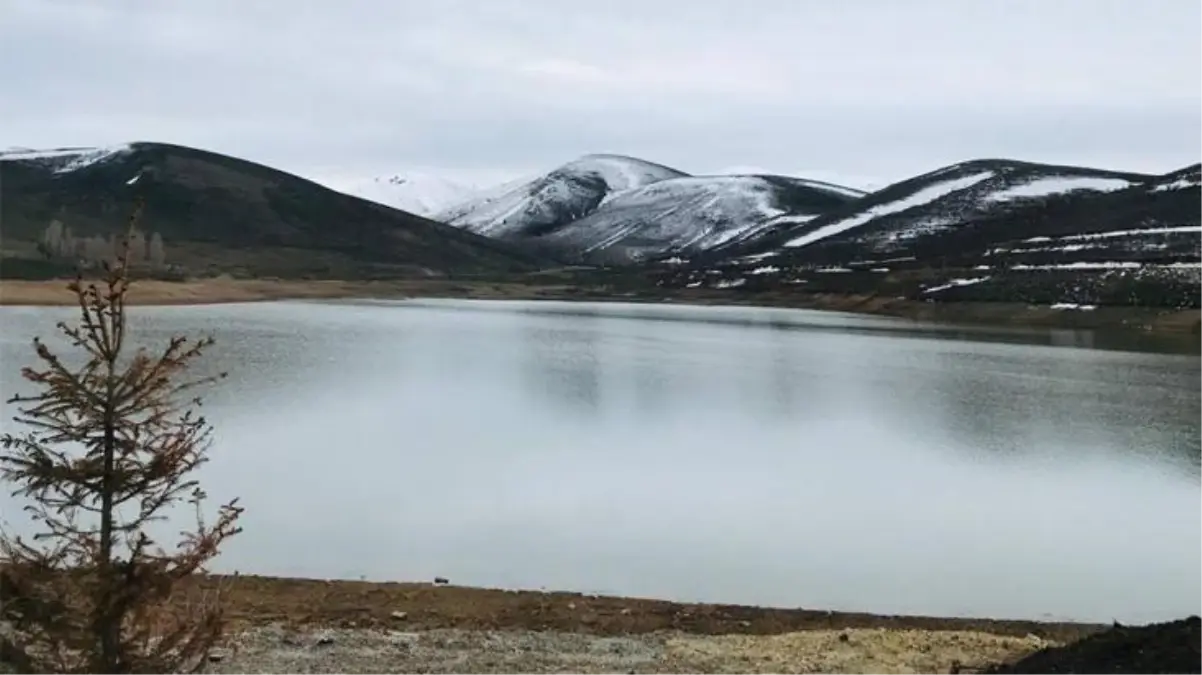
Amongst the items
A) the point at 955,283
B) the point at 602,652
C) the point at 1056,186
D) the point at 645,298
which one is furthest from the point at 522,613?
the point at 1056,186

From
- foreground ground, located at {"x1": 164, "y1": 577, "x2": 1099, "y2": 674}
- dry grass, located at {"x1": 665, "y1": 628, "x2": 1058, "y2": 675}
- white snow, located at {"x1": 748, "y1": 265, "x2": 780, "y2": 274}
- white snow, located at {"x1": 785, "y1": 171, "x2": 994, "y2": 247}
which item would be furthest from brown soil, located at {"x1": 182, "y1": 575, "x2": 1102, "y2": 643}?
white snow, located at {"x1": 785, "y1": 171, "x2": 994, "y2": 247}

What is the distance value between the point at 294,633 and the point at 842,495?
1136 centimetres

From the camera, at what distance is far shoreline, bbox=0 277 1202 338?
67188mm

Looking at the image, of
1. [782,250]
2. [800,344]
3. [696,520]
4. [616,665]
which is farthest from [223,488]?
[782,250]

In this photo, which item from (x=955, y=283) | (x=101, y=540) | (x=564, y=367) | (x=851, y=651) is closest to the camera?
(x=101, y=540)

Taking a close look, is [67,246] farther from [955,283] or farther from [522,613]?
[522,613]

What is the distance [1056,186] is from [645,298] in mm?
102541

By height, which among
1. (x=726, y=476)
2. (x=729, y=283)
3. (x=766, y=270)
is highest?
(x=766, y=270)

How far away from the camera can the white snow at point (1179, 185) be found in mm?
137900

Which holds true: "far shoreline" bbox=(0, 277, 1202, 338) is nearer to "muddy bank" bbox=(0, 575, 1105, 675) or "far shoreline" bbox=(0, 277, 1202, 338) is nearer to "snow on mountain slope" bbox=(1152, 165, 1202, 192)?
"muddy bank" bbox=(0, 575, 1105, 675)

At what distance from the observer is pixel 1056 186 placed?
616 feet

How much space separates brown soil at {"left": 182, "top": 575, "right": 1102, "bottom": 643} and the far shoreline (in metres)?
30.2

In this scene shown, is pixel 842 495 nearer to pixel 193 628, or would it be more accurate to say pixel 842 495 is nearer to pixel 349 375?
pixel 193 628

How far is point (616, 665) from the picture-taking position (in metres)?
10.1
